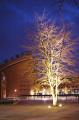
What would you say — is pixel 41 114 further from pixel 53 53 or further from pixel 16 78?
pixel 16 78

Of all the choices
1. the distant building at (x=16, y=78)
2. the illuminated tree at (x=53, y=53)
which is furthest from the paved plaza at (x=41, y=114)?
the distant building at (x=16, y=78)

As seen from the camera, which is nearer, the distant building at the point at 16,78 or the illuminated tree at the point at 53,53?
the illuminated tree at the point at 53,53

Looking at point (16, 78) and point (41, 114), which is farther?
point (16, 78)

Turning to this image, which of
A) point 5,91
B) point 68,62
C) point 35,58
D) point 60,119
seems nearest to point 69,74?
point 68,62

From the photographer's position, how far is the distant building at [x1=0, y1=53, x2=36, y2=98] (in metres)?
68.4

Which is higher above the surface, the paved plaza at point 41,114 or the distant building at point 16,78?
the distant building at point 16,78

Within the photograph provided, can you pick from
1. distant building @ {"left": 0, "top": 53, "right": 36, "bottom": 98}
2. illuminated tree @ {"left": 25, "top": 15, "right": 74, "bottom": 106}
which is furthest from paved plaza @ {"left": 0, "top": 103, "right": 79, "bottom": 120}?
distant building @ {"left": 0, "top": 53, "right": 36, "bottom": 98}

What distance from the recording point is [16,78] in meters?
71.9

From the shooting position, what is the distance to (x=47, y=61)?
137ft

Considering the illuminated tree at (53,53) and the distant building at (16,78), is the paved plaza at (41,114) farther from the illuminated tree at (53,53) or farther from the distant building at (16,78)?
the distant building at (16,78)

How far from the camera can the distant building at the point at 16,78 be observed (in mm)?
68375

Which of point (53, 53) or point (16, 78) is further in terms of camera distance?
point (16, 78)

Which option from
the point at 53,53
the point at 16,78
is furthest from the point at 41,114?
the point at 16,78

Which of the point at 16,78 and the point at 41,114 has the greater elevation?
the point at 16,78
